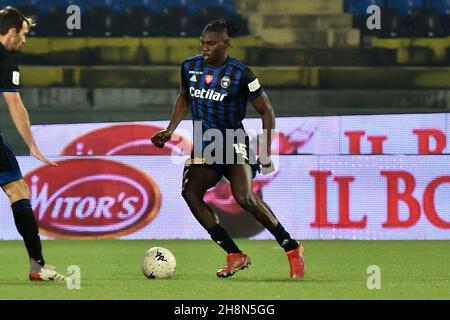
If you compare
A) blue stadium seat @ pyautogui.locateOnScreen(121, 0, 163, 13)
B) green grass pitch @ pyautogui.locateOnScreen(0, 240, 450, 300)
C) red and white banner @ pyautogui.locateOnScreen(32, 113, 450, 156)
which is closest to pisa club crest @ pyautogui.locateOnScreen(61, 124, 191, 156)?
red and white banner @ pyautogui.locateOnScreen(32, 113, 450, 156)

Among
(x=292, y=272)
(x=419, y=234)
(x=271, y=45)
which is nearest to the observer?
(x=292, y=272)

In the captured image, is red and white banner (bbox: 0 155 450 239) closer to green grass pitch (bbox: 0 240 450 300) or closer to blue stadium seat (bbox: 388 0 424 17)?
green grass pitch (bbox: 0 240 450 300)

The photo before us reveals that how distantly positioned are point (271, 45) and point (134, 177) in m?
4.62

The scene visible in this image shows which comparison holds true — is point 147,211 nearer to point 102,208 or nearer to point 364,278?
point 102,208

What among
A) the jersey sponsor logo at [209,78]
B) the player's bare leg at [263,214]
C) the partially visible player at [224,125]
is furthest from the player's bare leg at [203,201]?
the jersey sponsor logo at [209,78]

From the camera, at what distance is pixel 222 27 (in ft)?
24.8

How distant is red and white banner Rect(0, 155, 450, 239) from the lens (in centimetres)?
1245

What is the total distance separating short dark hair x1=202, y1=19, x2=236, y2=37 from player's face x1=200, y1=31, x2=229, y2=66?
0.03m

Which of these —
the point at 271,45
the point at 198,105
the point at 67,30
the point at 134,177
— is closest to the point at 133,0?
the point at 67,30

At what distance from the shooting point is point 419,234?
40.7 ft

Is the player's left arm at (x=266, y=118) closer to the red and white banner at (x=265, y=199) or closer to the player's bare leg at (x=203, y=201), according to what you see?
the player's bare leg at (x=203, y=201)

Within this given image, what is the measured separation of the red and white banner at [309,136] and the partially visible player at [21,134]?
224 inches

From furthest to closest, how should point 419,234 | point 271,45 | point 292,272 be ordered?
point 271,45, point 419,234, point 292,272

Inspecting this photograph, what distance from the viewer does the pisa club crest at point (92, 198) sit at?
1248 centimetres
